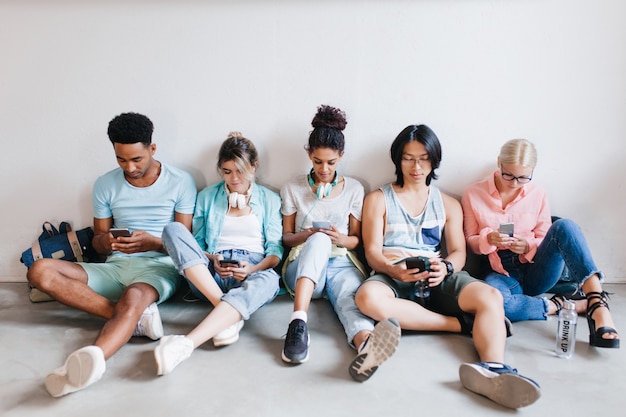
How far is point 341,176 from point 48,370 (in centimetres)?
183

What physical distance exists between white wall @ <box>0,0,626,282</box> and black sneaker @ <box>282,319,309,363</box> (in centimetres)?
114

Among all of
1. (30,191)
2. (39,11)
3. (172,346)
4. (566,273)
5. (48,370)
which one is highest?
(39,11)

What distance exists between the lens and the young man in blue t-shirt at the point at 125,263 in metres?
2.22

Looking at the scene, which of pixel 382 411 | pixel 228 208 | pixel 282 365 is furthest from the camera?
pixel 228 208

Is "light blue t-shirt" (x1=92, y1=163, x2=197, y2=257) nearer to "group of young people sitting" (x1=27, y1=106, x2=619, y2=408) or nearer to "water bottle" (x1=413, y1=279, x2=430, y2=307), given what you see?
"group of young people sitting" (x1=27, y1=106, x2=619, y2=408)

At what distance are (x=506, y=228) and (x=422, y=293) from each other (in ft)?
1.91

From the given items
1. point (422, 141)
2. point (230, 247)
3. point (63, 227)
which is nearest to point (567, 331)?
point (422, 141)

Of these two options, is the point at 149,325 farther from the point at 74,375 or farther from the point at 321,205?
the point at 321,205

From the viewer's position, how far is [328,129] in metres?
2.77

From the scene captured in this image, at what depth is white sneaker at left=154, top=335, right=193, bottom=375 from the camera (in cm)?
210

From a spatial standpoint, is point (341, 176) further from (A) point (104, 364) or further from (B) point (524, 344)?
(A) point (104, 364)

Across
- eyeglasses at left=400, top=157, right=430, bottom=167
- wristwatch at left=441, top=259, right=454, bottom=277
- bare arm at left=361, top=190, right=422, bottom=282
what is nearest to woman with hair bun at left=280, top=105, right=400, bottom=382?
bare arm at left=361, top=190, right=422, bottom=282

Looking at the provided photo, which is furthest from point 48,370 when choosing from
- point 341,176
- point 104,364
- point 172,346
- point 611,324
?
point 611,324

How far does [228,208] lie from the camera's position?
2.90 metres
